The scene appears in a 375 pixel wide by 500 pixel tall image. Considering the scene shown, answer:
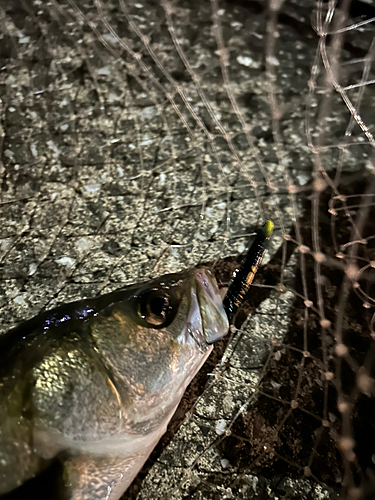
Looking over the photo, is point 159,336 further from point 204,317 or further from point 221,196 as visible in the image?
point 221,196

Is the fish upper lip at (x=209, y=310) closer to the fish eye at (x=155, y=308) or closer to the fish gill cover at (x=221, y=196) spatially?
the fish eye at (x=155, y=308)

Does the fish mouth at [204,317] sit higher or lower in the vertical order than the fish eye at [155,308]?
lower

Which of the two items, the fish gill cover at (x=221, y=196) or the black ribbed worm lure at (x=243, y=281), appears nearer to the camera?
the black ribbed worm lure at (x=243, y=281)

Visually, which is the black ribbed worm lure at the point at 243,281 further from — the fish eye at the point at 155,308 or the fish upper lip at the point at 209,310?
the fish eye at the point at 155,308

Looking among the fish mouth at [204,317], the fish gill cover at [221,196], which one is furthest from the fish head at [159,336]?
the fish gill cover at [221,196]

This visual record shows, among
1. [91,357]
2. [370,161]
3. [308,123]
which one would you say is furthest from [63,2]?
[91,357]

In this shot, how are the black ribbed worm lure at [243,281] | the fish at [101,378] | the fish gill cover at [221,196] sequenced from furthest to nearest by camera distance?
the fish gill cover at [221,196], the black ribbed worm lure at [243,281], the fish at [101,378]

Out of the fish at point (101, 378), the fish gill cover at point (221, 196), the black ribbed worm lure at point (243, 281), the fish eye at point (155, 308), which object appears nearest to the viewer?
the fish at point (101, 378)

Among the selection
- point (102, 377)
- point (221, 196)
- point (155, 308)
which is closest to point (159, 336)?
point (155, 308)
